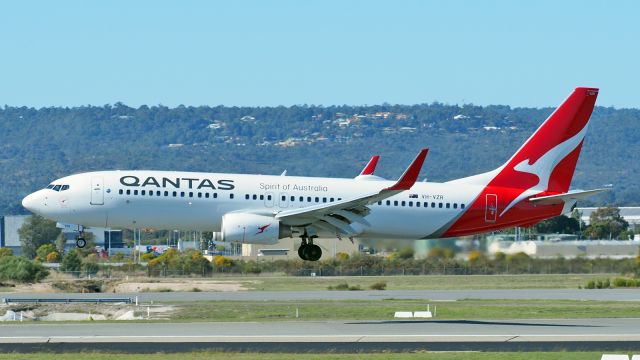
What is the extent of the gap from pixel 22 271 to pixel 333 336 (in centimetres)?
4332

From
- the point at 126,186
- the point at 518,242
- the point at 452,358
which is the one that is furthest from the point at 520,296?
the point at 452,358

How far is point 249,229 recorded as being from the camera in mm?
47031

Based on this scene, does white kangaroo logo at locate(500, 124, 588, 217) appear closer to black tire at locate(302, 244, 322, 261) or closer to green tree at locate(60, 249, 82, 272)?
black tire at locate(302, 244, 322, 261)

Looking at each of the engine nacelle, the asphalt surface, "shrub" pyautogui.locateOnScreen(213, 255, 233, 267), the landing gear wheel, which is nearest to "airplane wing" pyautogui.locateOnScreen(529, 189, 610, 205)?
the engine nacelle

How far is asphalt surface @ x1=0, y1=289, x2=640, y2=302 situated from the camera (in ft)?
199

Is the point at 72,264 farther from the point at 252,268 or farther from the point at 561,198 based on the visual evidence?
the point at 561,198

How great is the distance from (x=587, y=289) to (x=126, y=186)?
98.2ft

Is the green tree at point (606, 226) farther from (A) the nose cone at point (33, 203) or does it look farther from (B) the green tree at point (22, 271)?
(A) the nose cone at point (33, 203)

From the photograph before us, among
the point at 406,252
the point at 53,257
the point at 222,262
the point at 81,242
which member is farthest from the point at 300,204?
the point at 53,257

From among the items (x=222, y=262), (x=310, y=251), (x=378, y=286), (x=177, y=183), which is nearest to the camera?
(x=177, y=183)

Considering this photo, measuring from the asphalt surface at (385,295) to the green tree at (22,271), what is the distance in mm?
10661

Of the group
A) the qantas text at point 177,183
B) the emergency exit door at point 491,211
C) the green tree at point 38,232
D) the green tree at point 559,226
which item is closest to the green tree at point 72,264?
the green tree at point 559,226

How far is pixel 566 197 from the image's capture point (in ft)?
160

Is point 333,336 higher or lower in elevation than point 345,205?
lower
